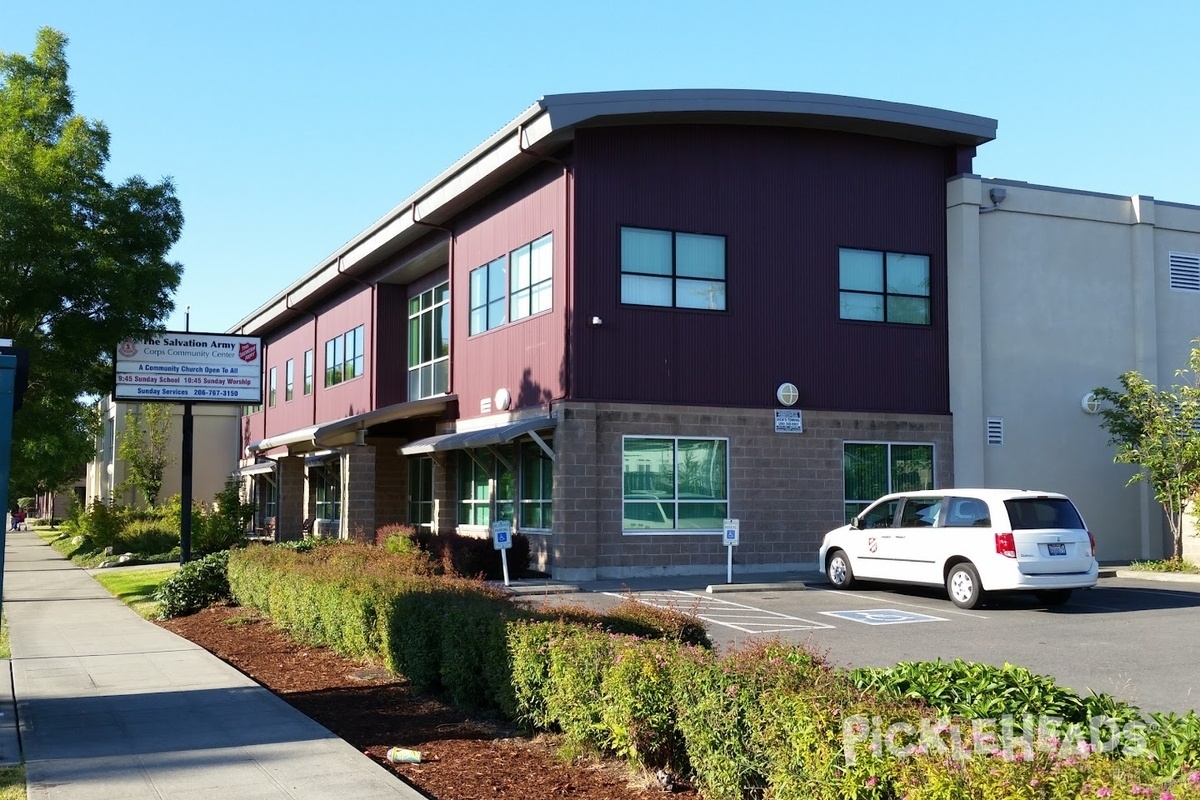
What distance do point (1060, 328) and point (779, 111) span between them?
806cm

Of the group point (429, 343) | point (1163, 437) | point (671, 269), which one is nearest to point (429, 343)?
point (429, 343)

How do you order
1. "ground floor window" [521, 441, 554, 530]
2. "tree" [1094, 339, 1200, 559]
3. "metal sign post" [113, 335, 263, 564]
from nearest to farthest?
"ground floor window" [521, 441, 554, 530], "metal sign post" [113, 335, 263, 564], "tree" [1094, 339, 1200, 559]

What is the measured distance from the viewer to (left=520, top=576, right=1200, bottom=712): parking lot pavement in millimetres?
10875

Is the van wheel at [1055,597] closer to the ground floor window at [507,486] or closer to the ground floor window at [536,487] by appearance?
the ground floor window at [536,487]

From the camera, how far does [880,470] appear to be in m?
22.8

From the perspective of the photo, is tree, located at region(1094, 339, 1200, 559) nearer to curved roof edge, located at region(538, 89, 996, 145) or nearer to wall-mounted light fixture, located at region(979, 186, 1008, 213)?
wall-mounted light fixture, located at region(979, 186, 1008, 213)

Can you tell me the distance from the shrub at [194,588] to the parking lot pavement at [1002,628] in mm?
6099

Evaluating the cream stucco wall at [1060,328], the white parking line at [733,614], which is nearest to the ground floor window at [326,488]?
the white parking line at [733,614]

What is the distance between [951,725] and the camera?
4.88 metres

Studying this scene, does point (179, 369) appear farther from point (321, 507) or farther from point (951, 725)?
point (951, 725)

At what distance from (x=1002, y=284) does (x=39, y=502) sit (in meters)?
140

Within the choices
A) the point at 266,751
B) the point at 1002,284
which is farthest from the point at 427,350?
the point at 266,751

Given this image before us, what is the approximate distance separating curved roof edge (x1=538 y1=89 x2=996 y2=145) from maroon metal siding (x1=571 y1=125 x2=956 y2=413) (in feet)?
1.43

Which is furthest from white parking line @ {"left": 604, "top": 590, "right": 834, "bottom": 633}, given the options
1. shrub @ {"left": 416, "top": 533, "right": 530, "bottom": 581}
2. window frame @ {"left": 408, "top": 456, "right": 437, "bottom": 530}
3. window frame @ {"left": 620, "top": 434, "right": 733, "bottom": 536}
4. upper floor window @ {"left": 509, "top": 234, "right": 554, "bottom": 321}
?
window frame @ {"left": 408, "top": 456, "right": 437, "bottom": 530}
